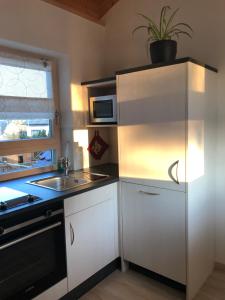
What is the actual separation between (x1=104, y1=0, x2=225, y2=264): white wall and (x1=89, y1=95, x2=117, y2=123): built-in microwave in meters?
0.55

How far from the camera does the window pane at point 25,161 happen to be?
2.25 meters

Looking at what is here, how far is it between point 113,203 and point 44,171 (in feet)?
2.59

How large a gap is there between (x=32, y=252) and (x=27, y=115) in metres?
1.22

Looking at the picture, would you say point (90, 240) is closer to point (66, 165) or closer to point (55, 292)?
point (55, 292)

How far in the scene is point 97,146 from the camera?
9.18 ft

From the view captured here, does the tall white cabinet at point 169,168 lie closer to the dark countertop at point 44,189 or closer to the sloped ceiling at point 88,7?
the dark countertop at point 44,189

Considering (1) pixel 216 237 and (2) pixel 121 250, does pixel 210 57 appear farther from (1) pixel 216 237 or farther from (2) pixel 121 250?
(2) pixel 121 250

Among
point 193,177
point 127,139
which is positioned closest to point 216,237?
point 193,177

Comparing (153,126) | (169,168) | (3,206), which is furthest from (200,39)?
(3,206)

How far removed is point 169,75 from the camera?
1836 mm

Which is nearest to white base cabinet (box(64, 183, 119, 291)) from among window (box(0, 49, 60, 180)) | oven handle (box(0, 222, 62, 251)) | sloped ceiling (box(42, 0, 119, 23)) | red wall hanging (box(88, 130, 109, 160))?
oven handle (box(0, 222, 62, 251))

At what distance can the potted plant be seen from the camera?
1948 millimetres

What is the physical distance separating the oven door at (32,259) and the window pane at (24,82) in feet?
3.89

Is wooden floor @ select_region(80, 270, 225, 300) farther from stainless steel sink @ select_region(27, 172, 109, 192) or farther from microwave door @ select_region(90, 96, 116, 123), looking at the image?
microwave door @ select_region(90, 96, 116, 123)
